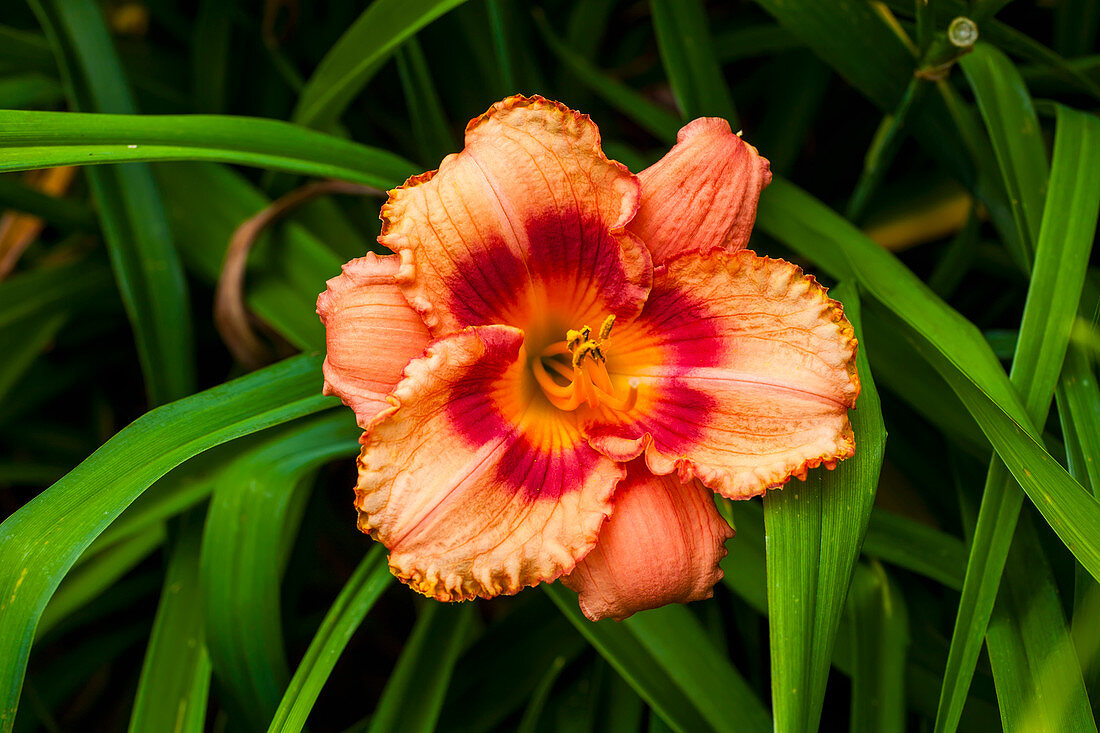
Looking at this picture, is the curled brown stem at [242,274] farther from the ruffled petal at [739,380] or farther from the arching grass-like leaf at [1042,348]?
the arching grass-like leaf at [1042,348]

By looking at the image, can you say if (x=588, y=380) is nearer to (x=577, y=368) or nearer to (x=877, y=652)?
(x=577, y=368)

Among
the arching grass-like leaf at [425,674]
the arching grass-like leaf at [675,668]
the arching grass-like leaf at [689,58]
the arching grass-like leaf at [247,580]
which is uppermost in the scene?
the arching grass-like leaf at [689,58]

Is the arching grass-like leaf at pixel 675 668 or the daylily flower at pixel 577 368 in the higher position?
the daylily flower at pixel 577 368

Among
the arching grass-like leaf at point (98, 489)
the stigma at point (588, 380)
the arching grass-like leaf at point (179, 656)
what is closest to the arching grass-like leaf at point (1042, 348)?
the stigma at point (588, 380)

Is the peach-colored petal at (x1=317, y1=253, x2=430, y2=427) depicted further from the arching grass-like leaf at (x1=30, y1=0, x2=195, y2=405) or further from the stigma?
the arching grass-like leaf at (x1=30, y1=0, x2=195, y2=405)

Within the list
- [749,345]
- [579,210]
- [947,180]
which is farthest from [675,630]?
[947,180]

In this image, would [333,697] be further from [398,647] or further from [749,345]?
[749,345]
